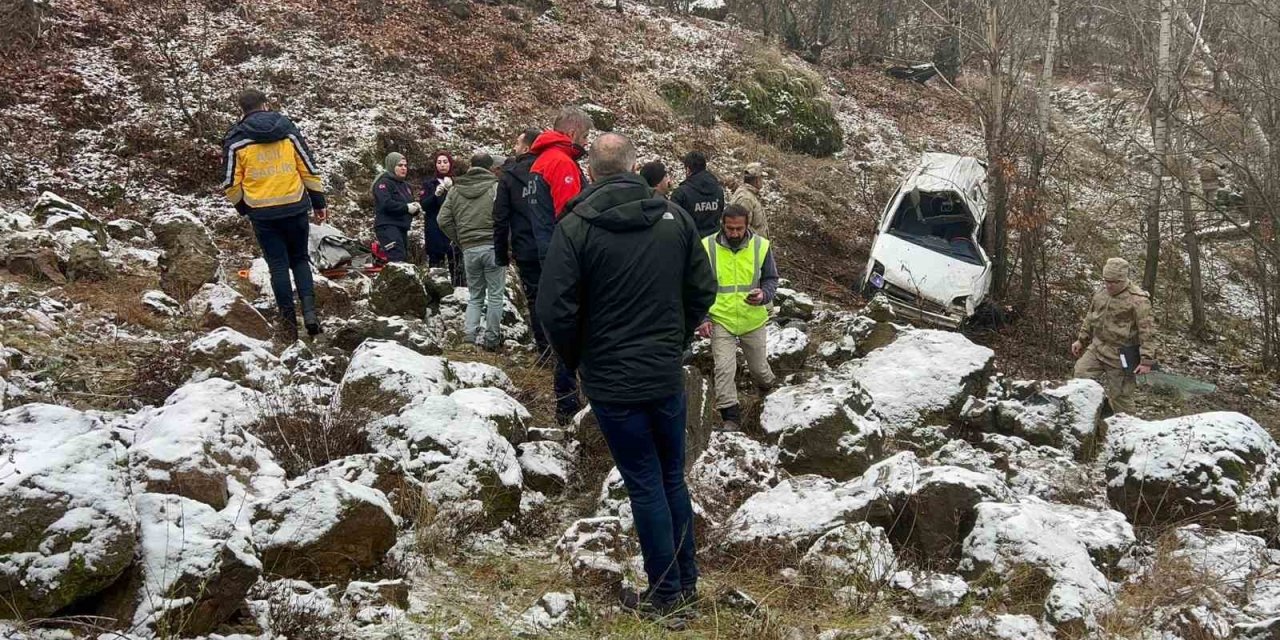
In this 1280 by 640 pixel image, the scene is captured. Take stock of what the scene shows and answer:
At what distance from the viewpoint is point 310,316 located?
670cm

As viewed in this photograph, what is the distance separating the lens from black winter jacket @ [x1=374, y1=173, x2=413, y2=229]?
984 cm

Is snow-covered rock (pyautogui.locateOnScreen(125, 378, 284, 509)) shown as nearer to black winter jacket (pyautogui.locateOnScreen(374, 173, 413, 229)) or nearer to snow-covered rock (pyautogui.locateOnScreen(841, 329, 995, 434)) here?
snow-covered rock (pyautogui.locateOnScreen(841, 329, 995, 434))

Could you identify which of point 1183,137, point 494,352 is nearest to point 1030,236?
point 1183,137

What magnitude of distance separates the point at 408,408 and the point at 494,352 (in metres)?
2.68

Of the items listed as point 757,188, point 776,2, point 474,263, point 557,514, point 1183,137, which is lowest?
point 557,514

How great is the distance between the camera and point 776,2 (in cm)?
2517

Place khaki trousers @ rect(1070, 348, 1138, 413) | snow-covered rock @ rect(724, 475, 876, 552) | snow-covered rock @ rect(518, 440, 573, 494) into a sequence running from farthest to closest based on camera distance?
1. khaki trousers @ rect(1070, 348, 1138, 413)
2. snow-covered rock @ rect(518, 440, 573, 494)
3. snow-covered rock @ rect(724, 475, 876, 552)

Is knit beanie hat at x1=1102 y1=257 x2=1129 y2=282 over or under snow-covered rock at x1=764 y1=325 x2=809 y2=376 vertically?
over

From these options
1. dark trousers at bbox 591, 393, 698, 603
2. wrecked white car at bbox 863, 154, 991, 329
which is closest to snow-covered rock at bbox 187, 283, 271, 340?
dark trousers at bbox 591, 393, 698, 603

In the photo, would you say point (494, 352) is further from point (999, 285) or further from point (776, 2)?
point (776, 2)

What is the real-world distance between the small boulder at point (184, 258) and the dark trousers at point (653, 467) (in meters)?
5.77

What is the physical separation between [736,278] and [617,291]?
2.85 meters

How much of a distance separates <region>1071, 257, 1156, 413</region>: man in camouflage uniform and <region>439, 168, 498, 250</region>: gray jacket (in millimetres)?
5582

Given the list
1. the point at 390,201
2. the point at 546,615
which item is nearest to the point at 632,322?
the point at 546,615
